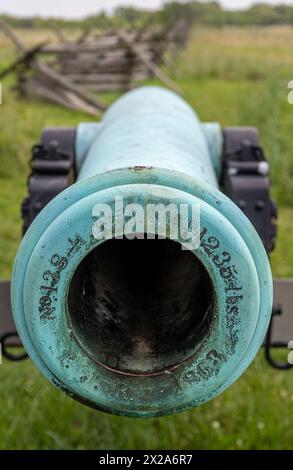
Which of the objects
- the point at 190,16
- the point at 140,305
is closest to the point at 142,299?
the point at 140,305

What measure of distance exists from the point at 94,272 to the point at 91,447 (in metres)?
1.54

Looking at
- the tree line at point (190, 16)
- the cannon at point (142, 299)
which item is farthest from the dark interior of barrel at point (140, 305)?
the tree line at point (190, 16)

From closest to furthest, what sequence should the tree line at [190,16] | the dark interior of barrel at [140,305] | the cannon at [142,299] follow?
the cannon at [142,299], the dark interior of barrel at [140,305], the tree line at [190,16]

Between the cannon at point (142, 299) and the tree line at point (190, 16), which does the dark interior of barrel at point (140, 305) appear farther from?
the tree line at point (190, 16)

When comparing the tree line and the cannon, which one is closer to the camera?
the cannon

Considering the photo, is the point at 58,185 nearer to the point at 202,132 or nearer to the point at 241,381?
the point at 202,132

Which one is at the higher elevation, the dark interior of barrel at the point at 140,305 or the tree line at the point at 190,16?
the tree line at the point at 190,16

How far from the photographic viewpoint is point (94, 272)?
5.73 feet

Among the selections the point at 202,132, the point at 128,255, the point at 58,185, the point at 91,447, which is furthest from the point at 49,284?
the point at 91,447

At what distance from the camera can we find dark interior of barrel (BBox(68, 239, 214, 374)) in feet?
4.75

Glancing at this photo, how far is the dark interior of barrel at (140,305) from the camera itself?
4.75 feet

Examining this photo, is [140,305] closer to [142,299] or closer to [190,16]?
[142,299]

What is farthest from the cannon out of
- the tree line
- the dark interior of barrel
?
the tree line

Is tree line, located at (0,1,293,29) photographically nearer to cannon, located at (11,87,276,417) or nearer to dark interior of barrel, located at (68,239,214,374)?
dark interior of barrel, located at (68,239,214,374)
